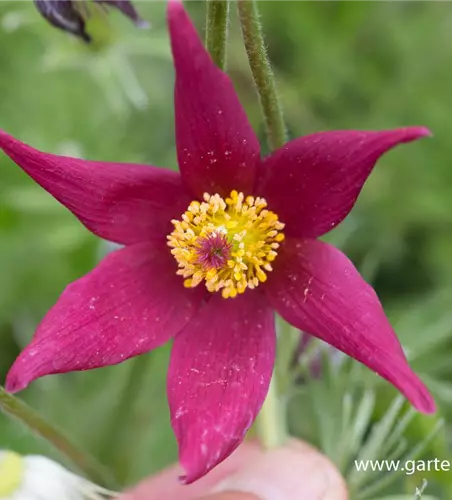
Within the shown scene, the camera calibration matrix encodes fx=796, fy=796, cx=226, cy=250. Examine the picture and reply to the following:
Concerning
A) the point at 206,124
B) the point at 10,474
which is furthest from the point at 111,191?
the point at 10,474

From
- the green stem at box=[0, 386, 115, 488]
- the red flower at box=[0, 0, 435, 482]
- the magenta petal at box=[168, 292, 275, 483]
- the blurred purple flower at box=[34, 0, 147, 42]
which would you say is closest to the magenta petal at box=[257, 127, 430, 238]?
the red flower at box=[0, 0, 435, 482]

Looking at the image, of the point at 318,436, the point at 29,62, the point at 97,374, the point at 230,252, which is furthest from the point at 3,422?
the point at 29,62

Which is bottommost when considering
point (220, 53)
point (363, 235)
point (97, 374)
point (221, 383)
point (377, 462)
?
point (97, 374)

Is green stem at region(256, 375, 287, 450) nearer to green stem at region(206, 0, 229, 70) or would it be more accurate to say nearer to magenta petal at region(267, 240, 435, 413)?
magenta petal at region(267, 240, 435, 413)

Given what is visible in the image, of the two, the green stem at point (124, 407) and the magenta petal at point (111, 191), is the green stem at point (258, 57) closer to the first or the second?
the magenta petal at point (111, 191)

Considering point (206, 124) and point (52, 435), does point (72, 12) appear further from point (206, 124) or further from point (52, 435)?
point (52, 435)

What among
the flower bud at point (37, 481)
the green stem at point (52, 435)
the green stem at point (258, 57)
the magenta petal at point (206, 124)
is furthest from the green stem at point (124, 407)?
the green stem at point (258, 57)

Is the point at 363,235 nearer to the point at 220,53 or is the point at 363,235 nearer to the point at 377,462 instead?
the point at 377,462
